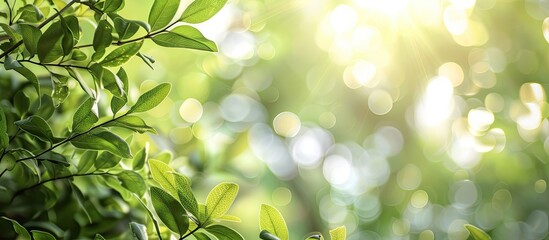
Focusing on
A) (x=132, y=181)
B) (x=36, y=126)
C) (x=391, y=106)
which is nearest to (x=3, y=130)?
(x=36, y=126)

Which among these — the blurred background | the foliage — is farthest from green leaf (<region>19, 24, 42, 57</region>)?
the blurred background

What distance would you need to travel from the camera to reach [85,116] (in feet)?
1.29

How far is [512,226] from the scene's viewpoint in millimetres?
1473

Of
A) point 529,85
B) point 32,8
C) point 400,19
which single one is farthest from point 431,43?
point 32,8

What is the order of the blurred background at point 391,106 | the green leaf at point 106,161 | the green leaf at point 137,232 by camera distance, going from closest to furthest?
the green leaf at point 137,232 < the green leaf at point 106,161 < the blurred background at point 391,106

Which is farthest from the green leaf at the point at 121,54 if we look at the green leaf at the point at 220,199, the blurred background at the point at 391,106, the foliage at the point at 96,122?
the blurred background at the point at 391,106

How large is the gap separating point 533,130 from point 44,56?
4.46 feet

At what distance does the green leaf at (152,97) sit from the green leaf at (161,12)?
0.04 metres

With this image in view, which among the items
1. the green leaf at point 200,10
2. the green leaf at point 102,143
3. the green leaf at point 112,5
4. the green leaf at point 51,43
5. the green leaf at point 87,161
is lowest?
the green leaf at point 87,161

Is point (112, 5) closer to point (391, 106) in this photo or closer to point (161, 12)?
point (161, 12)

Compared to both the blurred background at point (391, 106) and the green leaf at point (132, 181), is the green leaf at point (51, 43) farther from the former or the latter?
the blurred background at point (391, 106)

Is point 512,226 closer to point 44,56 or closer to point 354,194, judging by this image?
point 354,194

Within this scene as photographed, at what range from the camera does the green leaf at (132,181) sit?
458mm

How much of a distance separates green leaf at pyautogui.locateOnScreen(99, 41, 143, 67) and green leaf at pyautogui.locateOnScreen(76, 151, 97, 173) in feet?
0.30
